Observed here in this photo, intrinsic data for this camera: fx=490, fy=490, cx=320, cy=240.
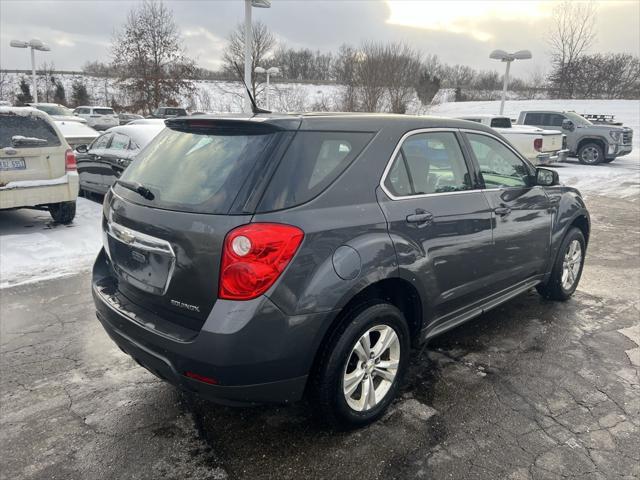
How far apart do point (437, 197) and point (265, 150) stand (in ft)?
4.02

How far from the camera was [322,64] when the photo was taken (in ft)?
239

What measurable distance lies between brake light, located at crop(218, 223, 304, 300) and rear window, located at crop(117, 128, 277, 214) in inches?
7.5

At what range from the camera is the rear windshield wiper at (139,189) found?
270cm

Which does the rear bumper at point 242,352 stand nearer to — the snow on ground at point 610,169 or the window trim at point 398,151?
the window trim at point 398,151

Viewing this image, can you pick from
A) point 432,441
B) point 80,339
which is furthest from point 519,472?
point 80,339

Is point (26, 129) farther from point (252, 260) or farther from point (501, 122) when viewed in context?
point (501, 122)

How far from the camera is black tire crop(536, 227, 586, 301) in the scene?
14.8ft

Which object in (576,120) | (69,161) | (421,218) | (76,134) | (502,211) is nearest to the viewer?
(421,218)

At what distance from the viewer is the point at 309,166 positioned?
8.12 feet

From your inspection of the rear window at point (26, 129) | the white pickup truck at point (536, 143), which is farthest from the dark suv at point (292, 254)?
the white pickup truck at point (536, 143)

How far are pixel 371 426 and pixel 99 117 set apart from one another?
33.1 m

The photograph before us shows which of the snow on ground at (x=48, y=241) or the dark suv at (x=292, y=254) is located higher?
the dark suv at (x=292, y=254)

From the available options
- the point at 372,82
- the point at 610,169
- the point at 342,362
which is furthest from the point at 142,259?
the point at 372,82

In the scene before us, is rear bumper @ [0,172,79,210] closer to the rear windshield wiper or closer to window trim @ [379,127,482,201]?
the rear windshield wiper
